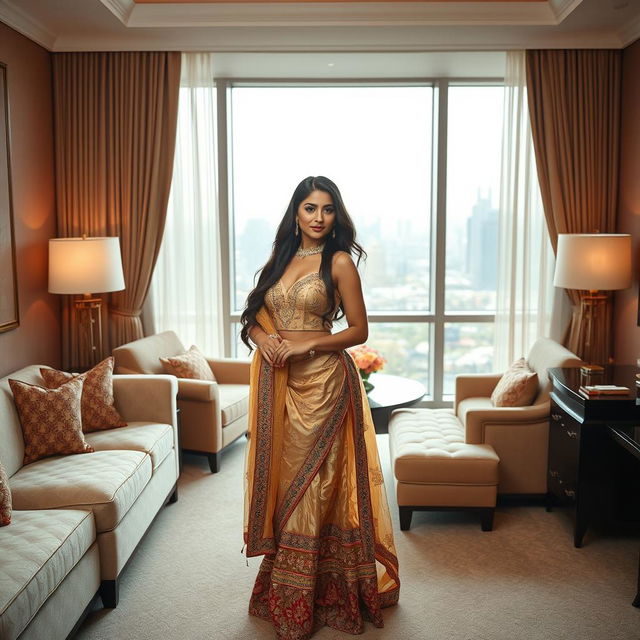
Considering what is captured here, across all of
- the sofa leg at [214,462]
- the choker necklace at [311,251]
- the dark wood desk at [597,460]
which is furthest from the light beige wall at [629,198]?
the sofa leg at [214,462]

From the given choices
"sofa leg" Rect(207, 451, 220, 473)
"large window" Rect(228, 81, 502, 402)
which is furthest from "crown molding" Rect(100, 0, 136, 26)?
"sofa leg" Rect(207, 451, 220, 473)

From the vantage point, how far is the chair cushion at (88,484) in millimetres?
3037

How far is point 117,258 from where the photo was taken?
16.6ft

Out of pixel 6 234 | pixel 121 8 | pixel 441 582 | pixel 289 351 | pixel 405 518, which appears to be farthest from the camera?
pixel 121 8

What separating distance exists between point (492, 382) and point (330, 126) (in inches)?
107

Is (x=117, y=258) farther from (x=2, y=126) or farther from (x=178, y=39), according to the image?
(x=178, y=39)

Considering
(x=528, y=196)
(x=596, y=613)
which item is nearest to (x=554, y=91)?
(x=528, y=196)

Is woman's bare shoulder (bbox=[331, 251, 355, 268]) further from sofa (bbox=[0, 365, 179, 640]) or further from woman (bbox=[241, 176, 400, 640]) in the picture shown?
sofa (bbox=[0, 365, 179, 640])

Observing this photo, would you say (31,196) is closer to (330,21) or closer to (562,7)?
(330,21)

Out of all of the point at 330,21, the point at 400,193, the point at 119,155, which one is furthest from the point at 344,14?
the point at 119,155

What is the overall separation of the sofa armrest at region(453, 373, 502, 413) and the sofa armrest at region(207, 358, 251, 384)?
165 cm

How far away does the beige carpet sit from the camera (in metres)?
2.95

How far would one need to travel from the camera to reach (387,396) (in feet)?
15.8

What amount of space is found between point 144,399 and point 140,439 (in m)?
0.46
